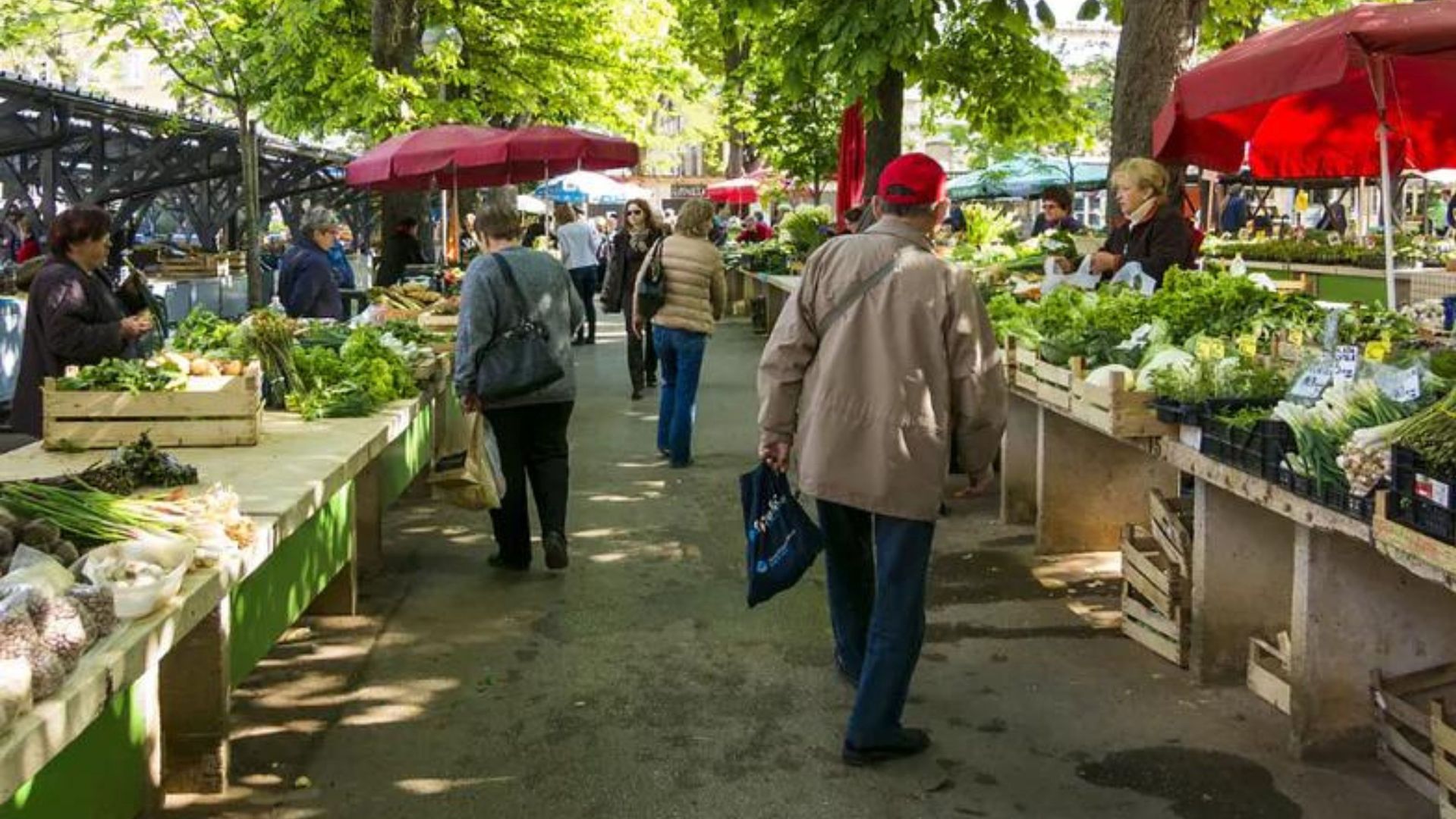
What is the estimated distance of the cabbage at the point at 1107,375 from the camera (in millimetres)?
5777

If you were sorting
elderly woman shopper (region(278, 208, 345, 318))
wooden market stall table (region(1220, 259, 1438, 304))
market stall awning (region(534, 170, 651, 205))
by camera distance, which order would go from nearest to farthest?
elderly woman shopper (region(278, 208, 345, 318)), wooden market stall table (region(1220, 259, 1438, 304)), market stall awning (region(534, 170, 651, 205))

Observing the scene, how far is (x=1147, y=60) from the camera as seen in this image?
32.3 feet

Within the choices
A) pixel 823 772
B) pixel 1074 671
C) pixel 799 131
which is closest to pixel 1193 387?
pixel 1074 671

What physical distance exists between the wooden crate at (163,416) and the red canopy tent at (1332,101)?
14.6ft

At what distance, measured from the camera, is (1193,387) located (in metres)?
5.46

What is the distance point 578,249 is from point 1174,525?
13637 millimetres

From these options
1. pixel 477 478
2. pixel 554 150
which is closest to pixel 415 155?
pixel 554 150

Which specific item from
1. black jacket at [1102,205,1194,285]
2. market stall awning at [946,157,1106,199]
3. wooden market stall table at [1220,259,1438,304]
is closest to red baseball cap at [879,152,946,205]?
black jacket at [1102,205,1194,285]

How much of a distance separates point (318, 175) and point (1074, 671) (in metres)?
31.3

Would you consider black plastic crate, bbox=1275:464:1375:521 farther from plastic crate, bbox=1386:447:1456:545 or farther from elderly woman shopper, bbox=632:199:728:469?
elderly woman shopper, bbox=632:199:728:469

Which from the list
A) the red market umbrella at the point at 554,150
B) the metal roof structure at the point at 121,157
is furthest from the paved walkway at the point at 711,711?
the red market umbrella at the point at 554,150

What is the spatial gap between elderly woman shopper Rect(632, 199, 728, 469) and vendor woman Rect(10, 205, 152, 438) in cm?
378

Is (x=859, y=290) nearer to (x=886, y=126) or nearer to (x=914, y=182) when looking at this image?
(x=914, y=182)

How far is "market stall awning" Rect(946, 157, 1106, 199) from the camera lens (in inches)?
1109
